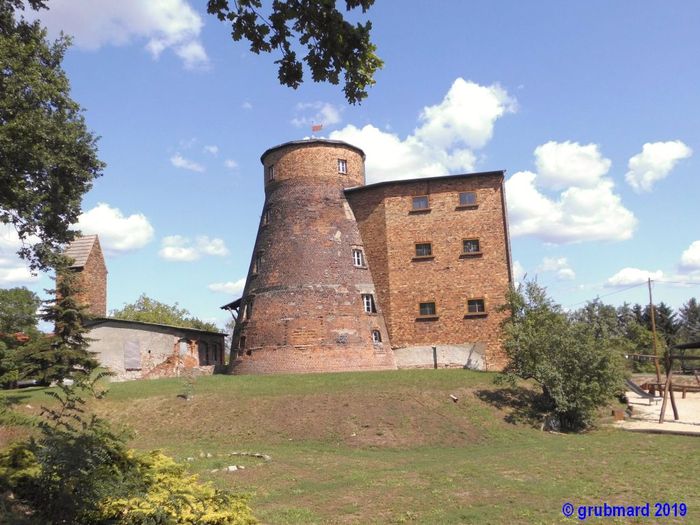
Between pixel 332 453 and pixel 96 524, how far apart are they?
10.5 metres

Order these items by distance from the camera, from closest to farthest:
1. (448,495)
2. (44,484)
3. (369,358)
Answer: (44,484) → (448,495) → (369,358)

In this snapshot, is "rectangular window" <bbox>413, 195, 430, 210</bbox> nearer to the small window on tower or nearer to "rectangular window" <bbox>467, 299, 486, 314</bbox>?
the small window on tower

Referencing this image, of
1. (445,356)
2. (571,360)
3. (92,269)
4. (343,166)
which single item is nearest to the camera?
(571,360)

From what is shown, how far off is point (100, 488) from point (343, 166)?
28.9 meters

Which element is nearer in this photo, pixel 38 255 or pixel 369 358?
pixel 38 255

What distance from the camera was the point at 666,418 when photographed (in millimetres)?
24641

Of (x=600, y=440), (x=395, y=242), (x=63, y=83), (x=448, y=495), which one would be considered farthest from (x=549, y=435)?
(x=63, y=83)

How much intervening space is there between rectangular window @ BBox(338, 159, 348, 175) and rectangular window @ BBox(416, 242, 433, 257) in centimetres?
661

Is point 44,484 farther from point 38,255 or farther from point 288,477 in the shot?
point 38,255

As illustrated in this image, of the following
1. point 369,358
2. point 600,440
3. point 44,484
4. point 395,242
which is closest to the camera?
point 44,484

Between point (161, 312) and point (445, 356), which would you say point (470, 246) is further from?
point (161, 312)

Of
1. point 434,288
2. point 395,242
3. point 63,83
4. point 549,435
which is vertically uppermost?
point 63,83

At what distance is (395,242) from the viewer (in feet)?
107

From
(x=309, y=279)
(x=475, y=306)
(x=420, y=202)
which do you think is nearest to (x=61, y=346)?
(x=309, y=279)
